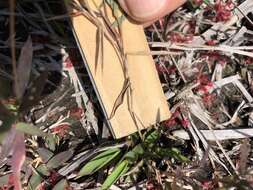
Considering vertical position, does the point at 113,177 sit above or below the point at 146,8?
below

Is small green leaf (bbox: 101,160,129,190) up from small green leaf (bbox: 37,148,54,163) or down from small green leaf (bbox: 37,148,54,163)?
down

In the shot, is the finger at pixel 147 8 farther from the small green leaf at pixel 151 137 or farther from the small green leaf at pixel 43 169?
the small green leaf at pixel 43 169

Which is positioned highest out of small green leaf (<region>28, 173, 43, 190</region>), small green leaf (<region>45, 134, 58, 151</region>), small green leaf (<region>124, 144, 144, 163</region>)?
small green leaf (<region>45, 134, 58, 151</region>)

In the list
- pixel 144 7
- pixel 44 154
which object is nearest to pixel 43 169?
pixel 44 154

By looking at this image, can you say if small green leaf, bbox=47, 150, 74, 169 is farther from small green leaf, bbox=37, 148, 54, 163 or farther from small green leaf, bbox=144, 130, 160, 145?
small green leaf, bbox=144, 130, 160, 145

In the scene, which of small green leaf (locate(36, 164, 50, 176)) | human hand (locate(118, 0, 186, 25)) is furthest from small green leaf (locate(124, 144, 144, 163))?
human hand (locate(118, 0, 186, 25))

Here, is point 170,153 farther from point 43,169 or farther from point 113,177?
point 43,169

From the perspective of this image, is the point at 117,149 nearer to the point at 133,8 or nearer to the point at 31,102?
the point at 133,8

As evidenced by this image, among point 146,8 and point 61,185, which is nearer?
point 146,8
